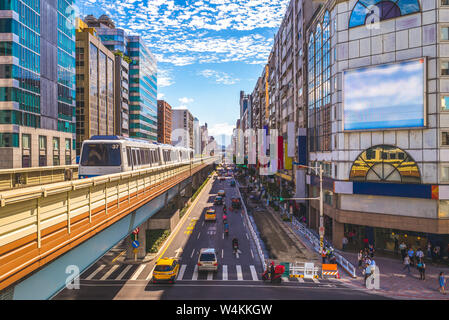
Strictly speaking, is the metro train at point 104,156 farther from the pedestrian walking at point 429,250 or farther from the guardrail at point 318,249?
the pedestrian walking at point 429,250

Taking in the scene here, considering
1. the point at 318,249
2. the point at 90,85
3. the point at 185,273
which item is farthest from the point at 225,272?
the point at 90,85

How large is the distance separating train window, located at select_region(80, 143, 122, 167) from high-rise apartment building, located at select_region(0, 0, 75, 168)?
32.9 metres

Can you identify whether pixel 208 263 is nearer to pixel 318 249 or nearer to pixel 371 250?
pixel 318 249

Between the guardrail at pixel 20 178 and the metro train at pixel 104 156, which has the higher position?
the metro train at pixel 104 156

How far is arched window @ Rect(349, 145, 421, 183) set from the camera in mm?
28281

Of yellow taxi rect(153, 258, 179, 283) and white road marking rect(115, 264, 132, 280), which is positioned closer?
yellow taxi rect(153, 258, 179, 283)

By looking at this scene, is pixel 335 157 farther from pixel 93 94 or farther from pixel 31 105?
pixel 93 94

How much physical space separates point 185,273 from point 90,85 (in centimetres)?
6622

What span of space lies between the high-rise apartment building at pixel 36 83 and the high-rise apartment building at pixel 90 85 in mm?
11347

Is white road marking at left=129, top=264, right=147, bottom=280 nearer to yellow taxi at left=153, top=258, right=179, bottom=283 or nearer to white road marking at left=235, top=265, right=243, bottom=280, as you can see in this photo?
yellow taxi at left=153, top=258, right=179, bottom=283

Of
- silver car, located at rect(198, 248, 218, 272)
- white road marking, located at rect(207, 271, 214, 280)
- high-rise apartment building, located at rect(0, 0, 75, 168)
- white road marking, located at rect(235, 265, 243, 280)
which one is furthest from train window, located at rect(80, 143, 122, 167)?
high-rise apartment building, located at rect(0, 0, 75, 168)

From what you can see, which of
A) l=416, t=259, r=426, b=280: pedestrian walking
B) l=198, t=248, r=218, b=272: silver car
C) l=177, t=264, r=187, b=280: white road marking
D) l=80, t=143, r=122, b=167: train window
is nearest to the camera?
l=80, t=143, r=122, b=167: train window

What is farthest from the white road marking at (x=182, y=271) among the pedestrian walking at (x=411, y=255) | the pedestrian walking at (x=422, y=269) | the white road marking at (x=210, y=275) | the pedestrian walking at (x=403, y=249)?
the pedestrian walking at (x=403, y=249)

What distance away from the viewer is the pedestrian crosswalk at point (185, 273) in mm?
24578
